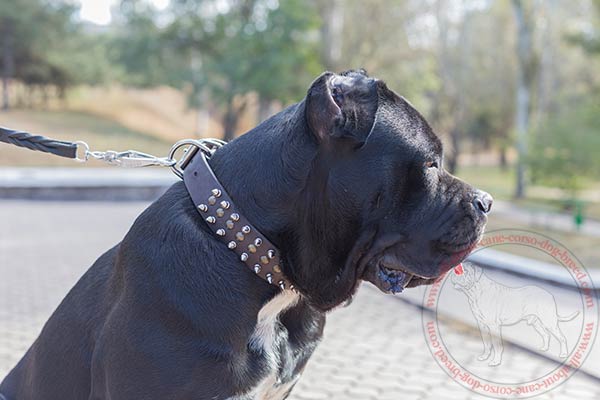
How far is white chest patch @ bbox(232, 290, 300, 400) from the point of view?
2.20 meters

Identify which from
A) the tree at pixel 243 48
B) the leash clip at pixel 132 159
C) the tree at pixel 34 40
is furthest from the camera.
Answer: the tree at pixel 34 40

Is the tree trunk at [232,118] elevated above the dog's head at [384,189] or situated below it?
below

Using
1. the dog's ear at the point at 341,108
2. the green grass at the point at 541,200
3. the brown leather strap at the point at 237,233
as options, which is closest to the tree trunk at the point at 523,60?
the green grass at the point at 541,200

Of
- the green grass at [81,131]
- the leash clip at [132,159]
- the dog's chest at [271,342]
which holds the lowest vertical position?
the green grass at [81,131]

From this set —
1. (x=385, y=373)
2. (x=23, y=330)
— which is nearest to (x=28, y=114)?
(x=23, y=330)

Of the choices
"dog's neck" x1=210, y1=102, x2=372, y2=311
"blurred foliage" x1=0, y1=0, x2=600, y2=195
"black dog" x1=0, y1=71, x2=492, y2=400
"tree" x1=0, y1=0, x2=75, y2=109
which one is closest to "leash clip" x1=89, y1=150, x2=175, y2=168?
"black dog" x1=0, y1=71, x2=492, y2=400

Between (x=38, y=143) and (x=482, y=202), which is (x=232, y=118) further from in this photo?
(x=482, y=202)

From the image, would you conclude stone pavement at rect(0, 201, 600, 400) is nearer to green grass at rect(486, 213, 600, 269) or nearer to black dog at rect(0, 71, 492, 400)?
black dog at rect(0, 71, 492, 400)

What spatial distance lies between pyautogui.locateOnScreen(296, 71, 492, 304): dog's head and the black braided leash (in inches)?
43.8

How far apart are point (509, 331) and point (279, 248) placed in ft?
10.8

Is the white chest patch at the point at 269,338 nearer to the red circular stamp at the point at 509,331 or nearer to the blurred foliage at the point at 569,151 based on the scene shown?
the red circular stamp at the point at 509,331

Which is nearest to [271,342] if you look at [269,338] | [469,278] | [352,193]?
[269,338]

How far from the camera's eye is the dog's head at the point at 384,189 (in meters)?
2.14

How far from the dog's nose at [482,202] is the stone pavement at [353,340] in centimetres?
239
